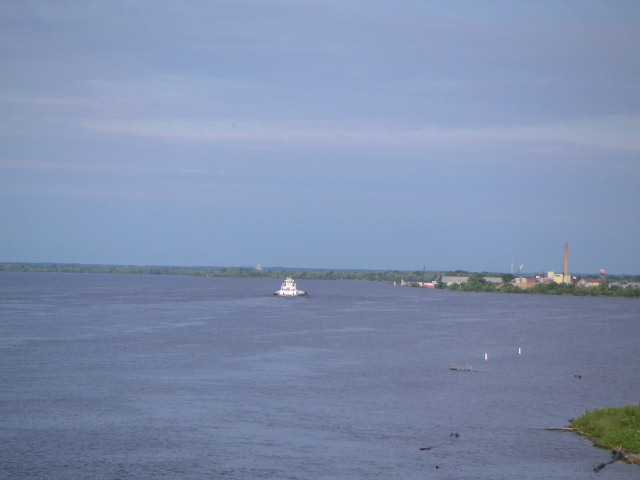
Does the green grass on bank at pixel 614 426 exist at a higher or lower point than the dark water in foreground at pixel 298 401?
higher

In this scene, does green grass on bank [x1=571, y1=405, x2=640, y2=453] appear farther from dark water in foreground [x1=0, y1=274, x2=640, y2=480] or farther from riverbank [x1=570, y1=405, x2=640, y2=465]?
dark water in foreground [x1=0, y1=274, x2=640, y2=480]

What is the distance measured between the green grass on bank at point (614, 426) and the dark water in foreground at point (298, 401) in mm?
1024

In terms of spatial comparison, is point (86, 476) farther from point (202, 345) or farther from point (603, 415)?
point (202, 345)

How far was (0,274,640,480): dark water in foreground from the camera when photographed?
34.0 m

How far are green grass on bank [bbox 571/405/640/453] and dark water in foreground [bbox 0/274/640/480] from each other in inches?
40.3

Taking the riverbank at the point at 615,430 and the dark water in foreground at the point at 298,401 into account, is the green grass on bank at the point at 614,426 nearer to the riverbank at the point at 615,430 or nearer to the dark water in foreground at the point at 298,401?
the riverbank at the point at 615,430

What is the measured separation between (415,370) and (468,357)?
35.0 feet

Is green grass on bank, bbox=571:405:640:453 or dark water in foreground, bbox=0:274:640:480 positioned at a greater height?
green grass on bank, bbox=571:405:640:453

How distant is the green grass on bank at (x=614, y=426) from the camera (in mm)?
35531

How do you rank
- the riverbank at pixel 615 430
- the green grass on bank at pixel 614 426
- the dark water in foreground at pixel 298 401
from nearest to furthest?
the dark water in foreground at pixel 298 401
the riverbank at pixel 615 430
the green grass on bank at pixel 614 426

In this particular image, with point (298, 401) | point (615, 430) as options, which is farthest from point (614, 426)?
point (298, 401)

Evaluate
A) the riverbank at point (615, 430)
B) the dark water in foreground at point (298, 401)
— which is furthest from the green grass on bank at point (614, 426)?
the dark water in foreground at point (298, 401)

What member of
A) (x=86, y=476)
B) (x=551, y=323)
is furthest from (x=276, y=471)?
(x=551, y=323)

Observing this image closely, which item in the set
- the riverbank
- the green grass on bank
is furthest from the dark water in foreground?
the green grass on bank
